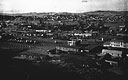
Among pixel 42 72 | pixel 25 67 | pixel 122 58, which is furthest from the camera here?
pixel 122 58

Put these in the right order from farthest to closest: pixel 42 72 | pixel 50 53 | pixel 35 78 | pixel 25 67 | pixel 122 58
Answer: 1. pixel 50 53
2. pixel 122 58
3. pixel 25 67
4. pixel 42 72
5. pixel 35 78

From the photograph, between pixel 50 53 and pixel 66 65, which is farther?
pixel 50 53

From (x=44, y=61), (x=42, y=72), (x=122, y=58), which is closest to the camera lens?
(x=42, y=72)

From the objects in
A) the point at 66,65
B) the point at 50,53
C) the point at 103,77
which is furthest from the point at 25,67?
the point at 103,77

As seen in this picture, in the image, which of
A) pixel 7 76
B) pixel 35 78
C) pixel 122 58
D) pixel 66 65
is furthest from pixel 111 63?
pixel 7 76

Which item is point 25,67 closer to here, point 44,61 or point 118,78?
point 44,61

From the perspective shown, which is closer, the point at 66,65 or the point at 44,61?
the point at 66,65

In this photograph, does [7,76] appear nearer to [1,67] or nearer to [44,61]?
[1,67]

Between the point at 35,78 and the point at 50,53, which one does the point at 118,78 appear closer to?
the point at 35,78

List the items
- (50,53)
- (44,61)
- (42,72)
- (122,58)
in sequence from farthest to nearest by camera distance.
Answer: (50,53) < (122,58) < (44,61) < (42,72)
